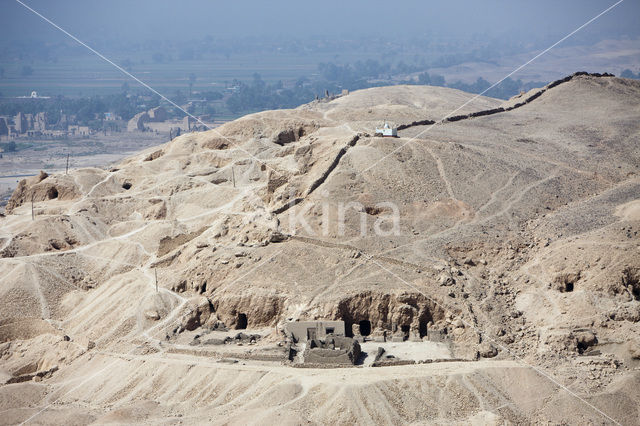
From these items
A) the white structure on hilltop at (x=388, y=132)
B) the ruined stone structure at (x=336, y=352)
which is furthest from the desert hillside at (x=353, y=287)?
the white structure on hilltop at (x=388, y=132)

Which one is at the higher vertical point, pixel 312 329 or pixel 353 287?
pixel 353 287

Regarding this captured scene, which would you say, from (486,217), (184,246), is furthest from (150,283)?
(486,217)

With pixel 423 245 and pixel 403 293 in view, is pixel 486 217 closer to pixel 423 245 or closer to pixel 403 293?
pixel 423 245

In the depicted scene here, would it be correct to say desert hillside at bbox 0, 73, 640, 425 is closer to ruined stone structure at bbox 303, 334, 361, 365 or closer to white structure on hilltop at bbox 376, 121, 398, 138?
ruined stone structure at bbox 303, 334, 361, 365

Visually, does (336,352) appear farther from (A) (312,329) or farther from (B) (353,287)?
(B) (353,287)

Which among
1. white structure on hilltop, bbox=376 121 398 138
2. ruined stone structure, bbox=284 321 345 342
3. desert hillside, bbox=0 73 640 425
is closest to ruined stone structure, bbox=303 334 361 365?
desert hillside, bbox=0 73 640 425

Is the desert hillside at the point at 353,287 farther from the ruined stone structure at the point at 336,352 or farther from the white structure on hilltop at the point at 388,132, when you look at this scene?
the white structure on hilltop at the point at 388,132

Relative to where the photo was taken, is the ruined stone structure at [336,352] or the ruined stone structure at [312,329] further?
the ruined stone structure at [312,329]

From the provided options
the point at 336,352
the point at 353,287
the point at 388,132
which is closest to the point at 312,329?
the point at 336,352
